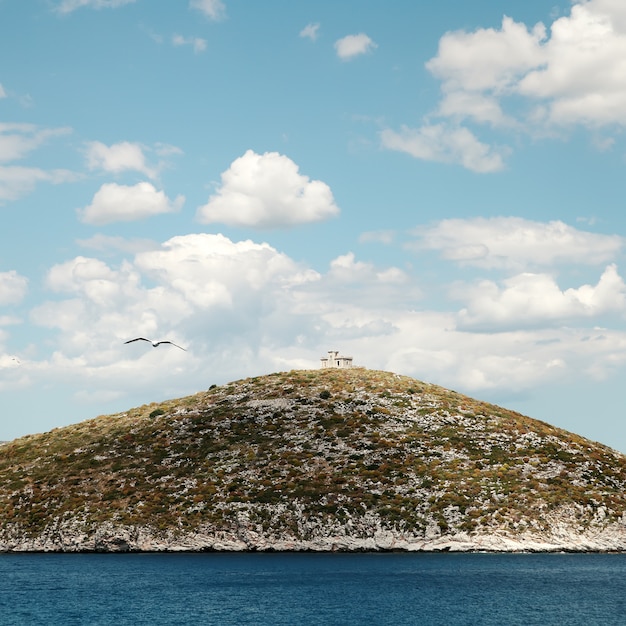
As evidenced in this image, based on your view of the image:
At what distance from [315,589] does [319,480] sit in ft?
115

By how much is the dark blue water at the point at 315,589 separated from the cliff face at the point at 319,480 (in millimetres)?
3413

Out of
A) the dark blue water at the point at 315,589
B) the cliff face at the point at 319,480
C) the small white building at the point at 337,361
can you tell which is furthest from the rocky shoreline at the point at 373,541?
the small white building at the point at 337,361

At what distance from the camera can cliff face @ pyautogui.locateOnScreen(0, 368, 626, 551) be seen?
108 meters

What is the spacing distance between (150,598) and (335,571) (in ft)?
79.4

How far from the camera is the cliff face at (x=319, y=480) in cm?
10850

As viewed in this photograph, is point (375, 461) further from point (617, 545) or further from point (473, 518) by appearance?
point (617, 545)

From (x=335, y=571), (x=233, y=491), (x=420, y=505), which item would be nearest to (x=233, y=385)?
(x=233, y=491)

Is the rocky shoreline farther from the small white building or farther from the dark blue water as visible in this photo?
the small white building

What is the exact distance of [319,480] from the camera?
381 feet

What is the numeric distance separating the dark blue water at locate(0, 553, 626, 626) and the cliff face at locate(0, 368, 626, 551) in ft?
11.2

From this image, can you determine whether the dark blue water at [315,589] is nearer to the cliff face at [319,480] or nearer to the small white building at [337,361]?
the cliff face at [319,480]

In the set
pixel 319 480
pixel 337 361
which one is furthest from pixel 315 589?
pixel 337 361

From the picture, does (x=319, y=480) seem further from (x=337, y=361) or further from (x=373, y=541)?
(x=337, y=361)

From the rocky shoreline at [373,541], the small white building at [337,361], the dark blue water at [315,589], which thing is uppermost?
the small white building at [337,361]
